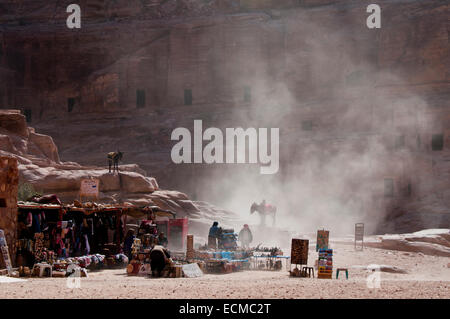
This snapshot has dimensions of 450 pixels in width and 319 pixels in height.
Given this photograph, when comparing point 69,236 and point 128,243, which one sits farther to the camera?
point 128,243

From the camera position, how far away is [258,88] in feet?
176

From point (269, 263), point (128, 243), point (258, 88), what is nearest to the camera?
point (128, 243)

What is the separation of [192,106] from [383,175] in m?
18.4

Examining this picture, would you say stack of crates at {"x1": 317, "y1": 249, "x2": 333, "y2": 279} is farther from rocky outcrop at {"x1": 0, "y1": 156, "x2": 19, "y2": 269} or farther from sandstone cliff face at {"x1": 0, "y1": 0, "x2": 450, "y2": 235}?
sandstone cliff face at {"x1": 0, "y1": 0, "x2": 450, "y2": 235}

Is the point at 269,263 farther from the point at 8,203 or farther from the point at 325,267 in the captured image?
the point at 8,203

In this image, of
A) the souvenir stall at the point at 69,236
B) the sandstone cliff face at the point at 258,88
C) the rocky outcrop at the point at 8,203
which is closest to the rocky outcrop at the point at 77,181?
the souvenir stall at the point at 69,236

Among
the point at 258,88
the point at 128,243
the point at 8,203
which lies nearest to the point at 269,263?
the point at 128,243

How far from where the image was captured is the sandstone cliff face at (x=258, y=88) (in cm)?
4509

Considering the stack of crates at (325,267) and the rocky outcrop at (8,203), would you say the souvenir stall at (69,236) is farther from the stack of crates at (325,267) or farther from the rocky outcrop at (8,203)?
the stack of crates at (325,267)

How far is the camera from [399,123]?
45.9m

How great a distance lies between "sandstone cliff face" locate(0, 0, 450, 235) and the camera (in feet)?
148

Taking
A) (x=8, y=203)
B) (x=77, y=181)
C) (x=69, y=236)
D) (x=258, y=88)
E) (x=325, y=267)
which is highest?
(x=258, y=88)
